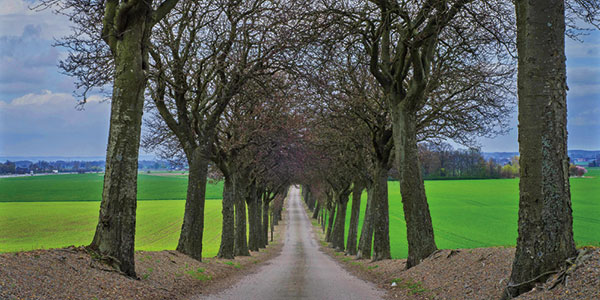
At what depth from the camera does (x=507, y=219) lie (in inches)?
2434

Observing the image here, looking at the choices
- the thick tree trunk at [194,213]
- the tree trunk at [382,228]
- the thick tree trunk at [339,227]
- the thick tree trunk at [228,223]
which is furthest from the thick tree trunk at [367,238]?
the thick tree trunk at [194,213]

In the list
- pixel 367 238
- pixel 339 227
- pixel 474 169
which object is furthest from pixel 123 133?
pixel 474 169

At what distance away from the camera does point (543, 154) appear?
6984 mm

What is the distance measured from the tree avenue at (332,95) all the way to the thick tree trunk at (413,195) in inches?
1.5

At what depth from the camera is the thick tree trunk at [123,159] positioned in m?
9.46

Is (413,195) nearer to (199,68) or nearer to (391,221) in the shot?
(199,68)

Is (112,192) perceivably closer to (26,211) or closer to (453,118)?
(453,118)

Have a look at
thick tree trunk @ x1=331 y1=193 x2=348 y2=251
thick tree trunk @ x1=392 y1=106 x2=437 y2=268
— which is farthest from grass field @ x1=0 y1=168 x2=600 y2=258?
thick tree trunk @ x1=392 y1=106 x2=437 y2=268

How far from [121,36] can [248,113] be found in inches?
514

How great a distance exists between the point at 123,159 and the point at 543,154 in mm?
8220

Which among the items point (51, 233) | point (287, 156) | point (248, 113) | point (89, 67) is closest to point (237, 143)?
point (248, 113)

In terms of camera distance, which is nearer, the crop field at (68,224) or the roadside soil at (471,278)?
the roadside soil at (471,278)

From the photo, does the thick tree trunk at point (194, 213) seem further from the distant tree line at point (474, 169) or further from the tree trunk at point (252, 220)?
the distant tree line at point (474, 169)

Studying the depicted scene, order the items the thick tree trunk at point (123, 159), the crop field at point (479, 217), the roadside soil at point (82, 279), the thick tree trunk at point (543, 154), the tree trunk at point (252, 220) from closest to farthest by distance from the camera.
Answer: the roadside soil at point (82, 279)
the thick tree trunk at point (543, 154)
the thick tree trunk at point (123, 159)
the tree trunk at point (252, 220)
the crop field at point (479, 217)
